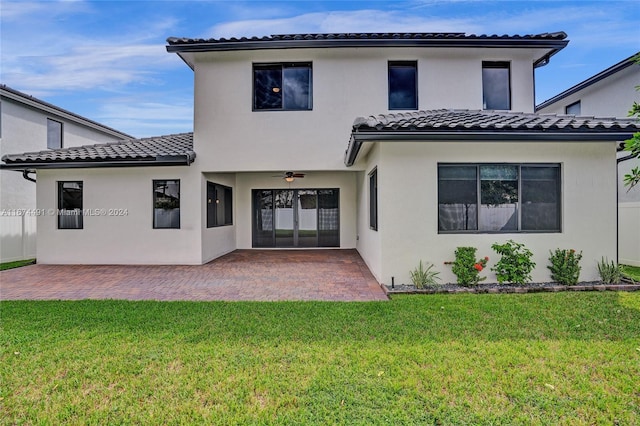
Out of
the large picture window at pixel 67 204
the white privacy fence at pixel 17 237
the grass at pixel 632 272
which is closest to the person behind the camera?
the grass at pixel 632 272

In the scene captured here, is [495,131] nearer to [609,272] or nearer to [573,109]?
[609,272]

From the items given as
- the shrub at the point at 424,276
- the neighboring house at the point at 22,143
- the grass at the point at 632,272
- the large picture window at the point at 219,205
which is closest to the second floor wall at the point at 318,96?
the large picture window at the point at 219,205

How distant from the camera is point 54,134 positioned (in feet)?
59.4

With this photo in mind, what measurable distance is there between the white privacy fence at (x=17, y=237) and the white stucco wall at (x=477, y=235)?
14.8 m

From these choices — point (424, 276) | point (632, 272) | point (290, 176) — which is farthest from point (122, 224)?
point (632, 272)

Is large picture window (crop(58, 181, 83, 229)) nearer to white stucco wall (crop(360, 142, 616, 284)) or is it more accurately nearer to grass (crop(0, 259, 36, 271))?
→ grass (crop(0, 259, 36, 271))

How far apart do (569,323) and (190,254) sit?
425 inches

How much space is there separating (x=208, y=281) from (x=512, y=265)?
7927mm

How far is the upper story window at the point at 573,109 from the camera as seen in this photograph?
17.8 m

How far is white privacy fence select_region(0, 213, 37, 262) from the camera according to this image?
1351cm

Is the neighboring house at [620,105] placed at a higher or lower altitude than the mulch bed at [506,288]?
higher

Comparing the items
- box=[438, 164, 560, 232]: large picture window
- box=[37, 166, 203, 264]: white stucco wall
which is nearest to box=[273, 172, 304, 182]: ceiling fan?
box=[37, 166, 203, 264]: white stucco wall

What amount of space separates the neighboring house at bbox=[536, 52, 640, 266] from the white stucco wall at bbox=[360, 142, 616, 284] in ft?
13.5

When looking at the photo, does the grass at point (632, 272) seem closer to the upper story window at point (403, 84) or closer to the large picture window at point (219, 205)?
the upper story window at point (403, 84)
